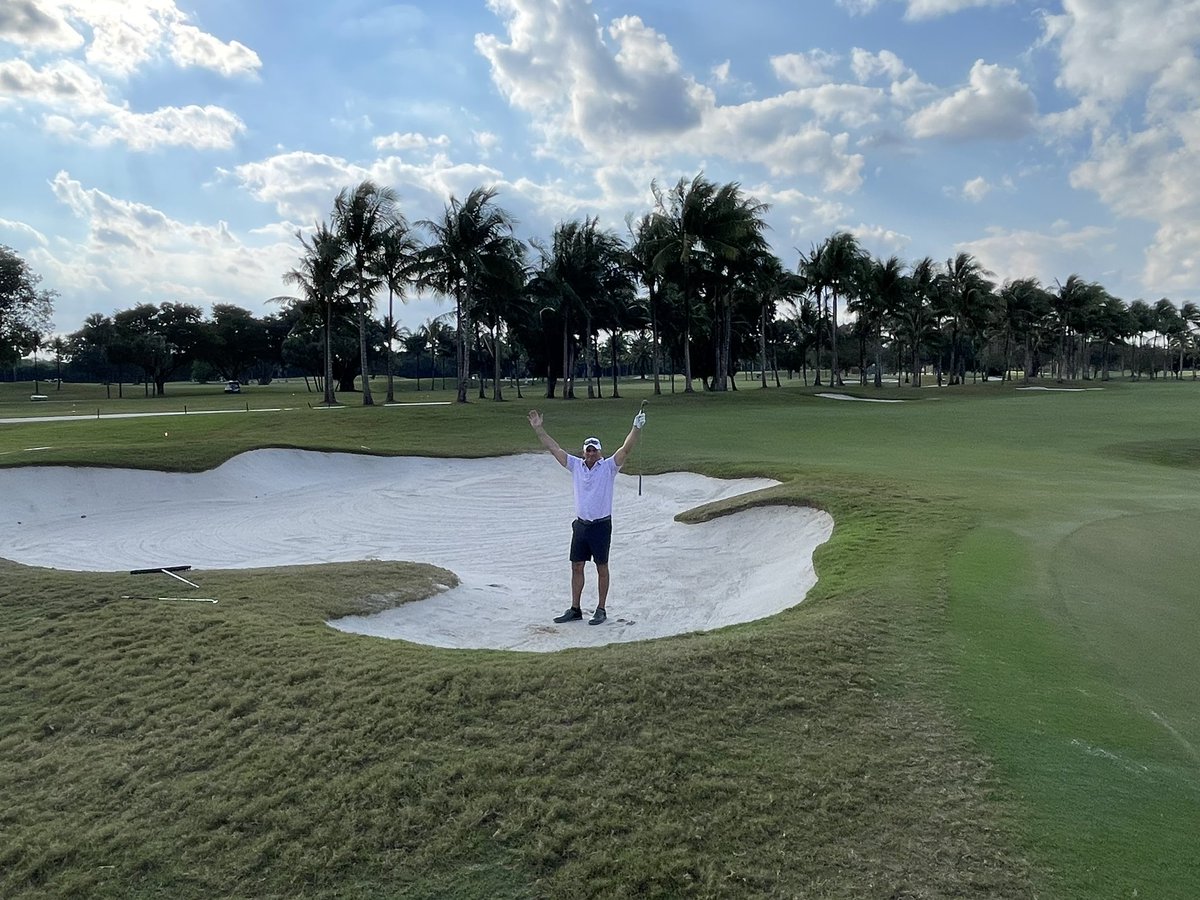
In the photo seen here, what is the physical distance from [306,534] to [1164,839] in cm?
1563

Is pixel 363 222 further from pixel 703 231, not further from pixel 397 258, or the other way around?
pixel 703 231

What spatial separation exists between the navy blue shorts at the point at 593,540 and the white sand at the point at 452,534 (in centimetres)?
88

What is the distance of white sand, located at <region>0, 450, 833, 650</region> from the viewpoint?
10.1 metres

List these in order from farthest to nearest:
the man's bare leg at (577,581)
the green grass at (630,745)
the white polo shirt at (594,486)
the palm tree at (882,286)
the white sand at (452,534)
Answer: the palm tree at (882,286) → the white sand at (452,534) → the man's bare leg at (577,581) → the white polo shirt at (594,486) → the green grass at (630,745)

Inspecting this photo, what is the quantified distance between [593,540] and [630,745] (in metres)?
4.67

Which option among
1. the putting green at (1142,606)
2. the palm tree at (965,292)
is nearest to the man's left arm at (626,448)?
the putting green at (1142,606)

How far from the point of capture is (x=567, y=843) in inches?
164

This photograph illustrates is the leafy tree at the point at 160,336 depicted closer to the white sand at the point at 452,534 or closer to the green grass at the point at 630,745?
the white sand at the point at 452,534

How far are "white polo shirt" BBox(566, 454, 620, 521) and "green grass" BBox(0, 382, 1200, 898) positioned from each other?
2.36 m

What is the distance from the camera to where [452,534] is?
16.7m

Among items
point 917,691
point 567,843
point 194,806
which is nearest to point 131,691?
point 194,806

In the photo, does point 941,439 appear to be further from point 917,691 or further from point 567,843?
point 567,843

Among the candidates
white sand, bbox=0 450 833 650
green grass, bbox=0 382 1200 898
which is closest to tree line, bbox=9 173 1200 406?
white sand, bbox=0 450 833 650

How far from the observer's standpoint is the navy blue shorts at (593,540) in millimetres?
9664
